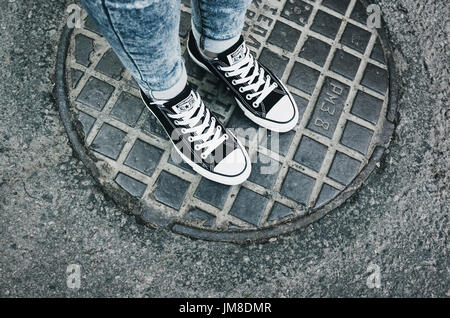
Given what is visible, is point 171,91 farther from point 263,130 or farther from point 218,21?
point 263,130

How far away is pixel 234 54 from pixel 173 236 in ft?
2.78

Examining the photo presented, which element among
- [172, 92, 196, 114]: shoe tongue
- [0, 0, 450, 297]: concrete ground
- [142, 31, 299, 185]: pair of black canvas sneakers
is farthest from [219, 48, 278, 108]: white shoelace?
[0, 0, 450, 297]: concrete ground

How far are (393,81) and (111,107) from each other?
141 centimetres

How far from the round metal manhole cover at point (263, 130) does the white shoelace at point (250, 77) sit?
14cm

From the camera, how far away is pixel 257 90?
1700mm

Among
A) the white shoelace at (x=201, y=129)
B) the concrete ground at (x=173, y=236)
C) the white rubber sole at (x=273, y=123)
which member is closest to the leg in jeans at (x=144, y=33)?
the white shoelace at (x=201, y=129)

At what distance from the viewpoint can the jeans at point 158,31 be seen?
0.85 m

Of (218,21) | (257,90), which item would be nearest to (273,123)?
(257,90)

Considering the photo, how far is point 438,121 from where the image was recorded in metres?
1.86

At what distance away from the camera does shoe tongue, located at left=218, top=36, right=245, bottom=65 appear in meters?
1.58

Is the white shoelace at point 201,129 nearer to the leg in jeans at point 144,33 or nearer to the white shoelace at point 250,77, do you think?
the white shoelace at point 250,77

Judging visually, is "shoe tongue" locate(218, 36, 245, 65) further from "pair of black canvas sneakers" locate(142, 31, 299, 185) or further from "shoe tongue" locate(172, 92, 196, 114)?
"shoe tongue" locate(172, 92, 196, 114)

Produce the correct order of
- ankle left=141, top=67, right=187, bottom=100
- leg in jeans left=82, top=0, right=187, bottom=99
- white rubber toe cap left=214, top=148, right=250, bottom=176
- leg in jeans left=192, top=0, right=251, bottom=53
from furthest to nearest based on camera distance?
white rubber toe cap left=214, top=148, right=250, bottom=176, ankle left=141, top=67, right=187, bottom=100, leg in jeans left=192, top=0, right=251, bottom=53, leg in jeans left=82, top=0, right=187, bottom=99

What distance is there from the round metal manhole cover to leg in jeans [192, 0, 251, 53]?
1.11ft
